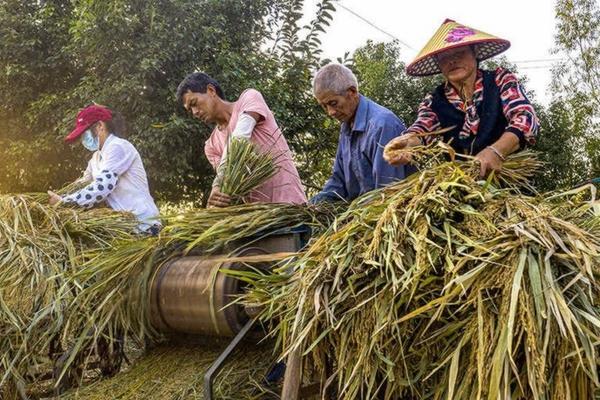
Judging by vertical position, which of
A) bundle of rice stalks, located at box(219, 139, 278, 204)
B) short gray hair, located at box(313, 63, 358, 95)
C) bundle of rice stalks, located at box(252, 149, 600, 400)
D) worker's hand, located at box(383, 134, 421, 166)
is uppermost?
short gray hair, located at box(313, 63, 358, 95)

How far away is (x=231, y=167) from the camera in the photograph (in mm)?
3074

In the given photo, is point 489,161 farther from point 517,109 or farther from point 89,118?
point 89,118

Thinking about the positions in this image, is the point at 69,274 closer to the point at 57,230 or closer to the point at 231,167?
the point at 57,230

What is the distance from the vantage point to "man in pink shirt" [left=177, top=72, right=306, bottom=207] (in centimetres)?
338

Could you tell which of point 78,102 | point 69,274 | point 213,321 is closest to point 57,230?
point 69,274

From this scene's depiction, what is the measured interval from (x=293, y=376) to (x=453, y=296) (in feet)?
1.68

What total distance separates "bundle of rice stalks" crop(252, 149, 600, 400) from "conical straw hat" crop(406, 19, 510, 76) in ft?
2.89

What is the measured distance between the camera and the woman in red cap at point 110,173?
3.83 metres

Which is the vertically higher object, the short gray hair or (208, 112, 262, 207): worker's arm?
the short gray hair

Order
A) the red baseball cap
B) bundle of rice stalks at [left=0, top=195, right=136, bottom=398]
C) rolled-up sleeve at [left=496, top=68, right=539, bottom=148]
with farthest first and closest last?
1. the red baseball cap
2. bundle of rice stalks at [left=0, top=195, right=136, bottom=398]
3. rolled-up sleeve at [left=496, top=68, right=539, bottom=148]

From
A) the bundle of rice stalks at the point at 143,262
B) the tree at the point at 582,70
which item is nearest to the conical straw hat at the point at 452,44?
the bundle of rice stalks at the point at 143,262

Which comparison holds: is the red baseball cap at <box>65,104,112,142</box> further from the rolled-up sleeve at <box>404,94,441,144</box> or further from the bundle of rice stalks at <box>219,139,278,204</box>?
the rolled-up sleeve at <box>404,94,441,144</box>

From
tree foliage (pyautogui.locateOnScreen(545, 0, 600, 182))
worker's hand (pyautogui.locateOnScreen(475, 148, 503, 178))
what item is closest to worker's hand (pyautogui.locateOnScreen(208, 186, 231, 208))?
worker's hand (pyautogui.locateOnScreen(475, 148, 503, 178))

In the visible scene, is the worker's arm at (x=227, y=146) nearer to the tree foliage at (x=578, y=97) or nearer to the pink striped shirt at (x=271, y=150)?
the pink striped shirt at (x=271, y=150)
